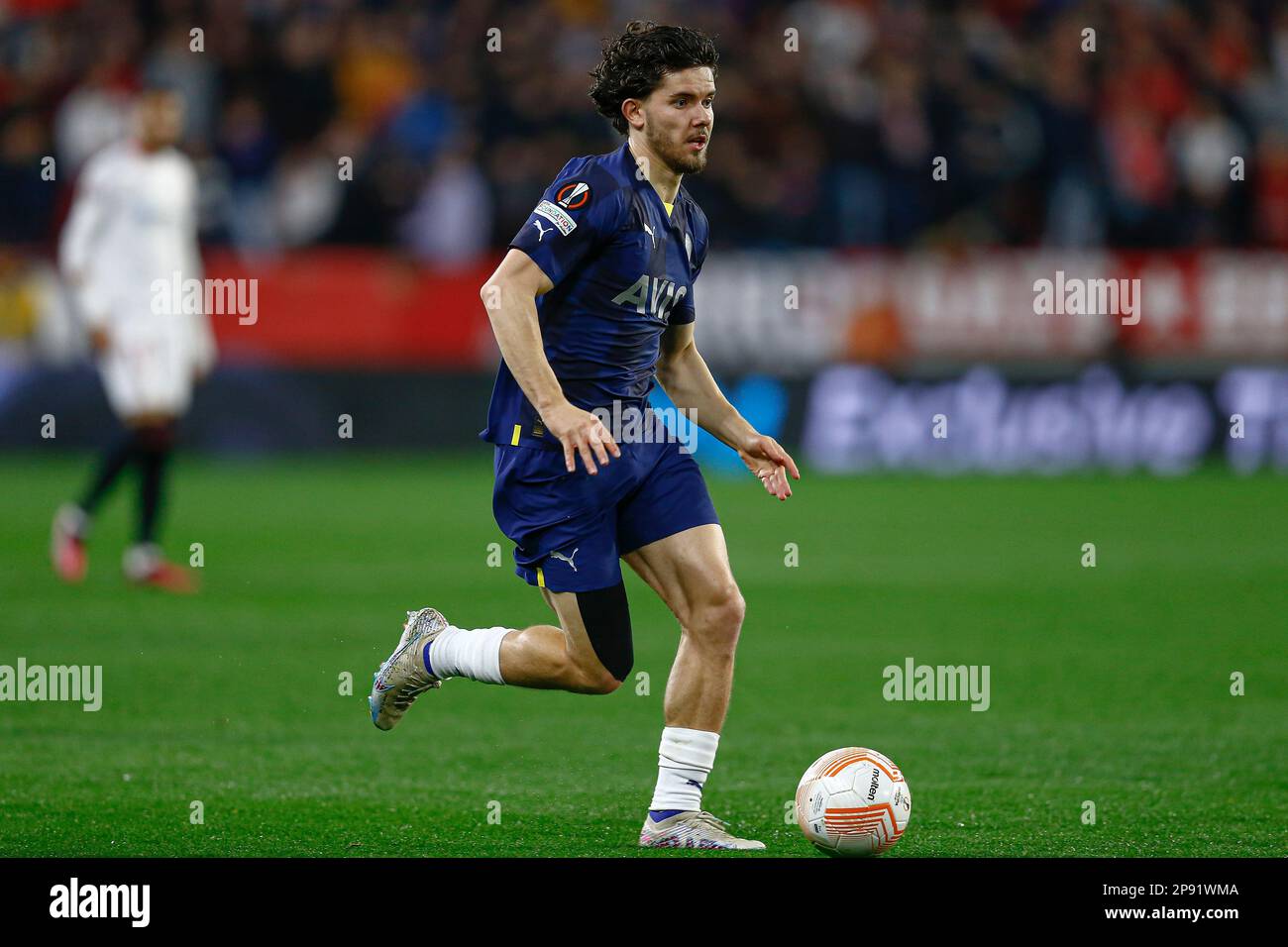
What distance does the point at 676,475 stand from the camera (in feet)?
19.2

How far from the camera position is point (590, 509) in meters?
5.73

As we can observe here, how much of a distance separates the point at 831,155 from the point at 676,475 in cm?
1466

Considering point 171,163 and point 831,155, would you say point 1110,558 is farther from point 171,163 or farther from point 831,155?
point 831,155

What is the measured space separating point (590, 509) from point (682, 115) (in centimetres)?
118

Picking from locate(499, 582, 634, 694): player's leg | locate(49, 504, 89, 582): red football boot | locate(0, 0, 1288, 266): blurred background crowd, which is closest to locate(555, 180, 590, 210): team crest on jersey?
locate(499, 582, 634, 694): player's leg

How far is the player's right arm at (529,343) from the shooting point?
17.4 ft

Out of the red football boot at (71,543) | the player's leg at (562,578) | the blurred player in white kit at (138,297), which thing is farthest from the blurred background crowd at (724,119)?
the player's leg at (562,578)

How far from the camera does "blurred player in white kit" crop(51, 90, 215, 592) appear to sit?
11398 millimetres

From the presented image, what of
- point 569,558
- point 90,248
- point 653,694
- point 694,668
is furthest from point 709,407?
point 90,248

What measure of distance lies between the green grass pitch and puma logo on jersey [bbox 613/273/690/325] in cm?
154

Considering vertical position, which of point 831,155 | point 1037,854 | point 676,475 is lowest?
point 1037,854

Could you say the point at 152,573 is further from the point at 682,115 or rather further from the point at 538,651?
the point at 682,115

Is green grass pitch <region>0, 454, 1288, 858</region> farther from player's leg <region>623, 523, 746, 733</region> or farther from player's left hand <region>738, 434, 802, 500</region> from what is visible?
player's left hand <region>738, 434, 802, 500</region>

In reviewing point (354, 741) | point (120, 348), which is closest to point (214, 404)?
point (120, 348)
